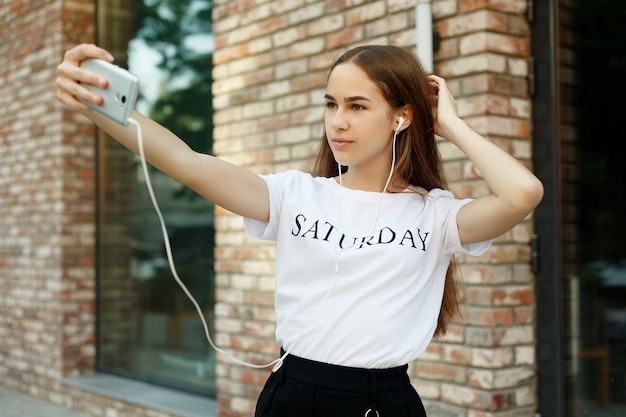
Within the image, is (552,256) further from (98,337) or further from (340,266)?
(98,337)

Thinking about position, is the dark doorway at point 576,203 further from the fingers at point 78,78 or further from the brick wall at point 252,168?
the fingers at point 78,78

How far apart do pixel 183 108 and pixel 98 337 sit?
1890 millimetres

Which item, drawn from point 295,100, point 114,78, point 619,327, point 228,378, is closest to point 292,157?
point 295,100

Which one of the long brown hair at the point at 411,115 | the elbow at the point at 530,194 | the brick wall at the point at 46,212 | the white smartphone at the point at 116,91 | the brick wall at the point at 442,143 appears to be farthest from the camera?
the brick wall at the point at 46,212

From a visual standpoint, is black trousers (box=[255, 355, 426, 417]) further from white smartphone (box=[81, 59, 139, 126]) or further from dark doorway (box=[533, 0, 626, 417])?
dark doorway (box=[533, 0, 626, 417])

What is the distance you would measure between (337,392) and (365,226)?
0.40 metres

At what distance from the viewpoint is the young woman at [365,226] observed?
188cm

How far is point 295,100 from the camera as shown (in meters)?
4.05

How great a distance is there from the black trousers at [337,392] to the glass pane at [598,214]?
63.7 inches

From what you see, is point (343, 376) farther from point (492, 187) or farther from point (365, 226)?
point (492, 187)

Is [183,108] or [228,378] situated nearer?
[228,378]

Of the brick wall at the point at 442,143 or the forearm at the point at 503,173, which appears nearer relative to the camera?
the forearm at the point at 503,173

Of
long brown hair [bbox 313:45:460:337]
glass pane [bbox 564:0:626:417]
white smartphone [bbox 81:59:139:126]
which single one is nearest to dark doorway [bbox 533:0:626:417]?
glass pane [bbox 564:0:626:417]

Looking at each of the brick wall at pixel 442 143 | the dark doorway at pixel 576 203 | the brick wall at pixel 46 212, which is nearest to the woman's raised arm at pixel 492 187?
the brick wall at pixel 442 143
